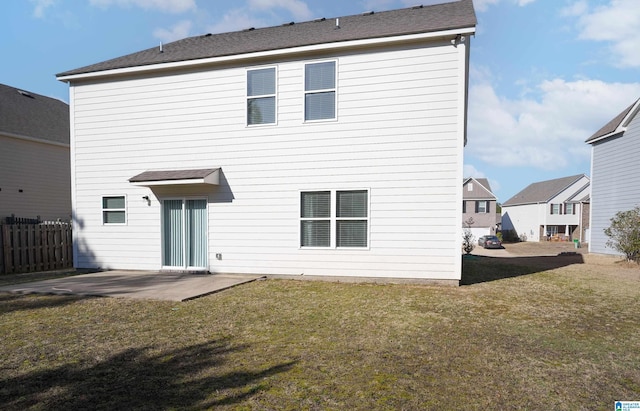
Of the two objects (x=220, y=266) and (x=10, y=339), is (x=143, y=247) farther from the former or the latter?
(x=10, y=339)

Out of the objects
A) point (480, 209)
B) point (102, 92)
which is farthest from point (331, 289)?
point (480, 209)

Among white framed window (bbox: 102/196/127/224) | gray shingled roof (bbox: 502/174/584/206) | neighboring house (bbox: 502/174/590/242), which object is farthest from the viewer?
gray shingled roof (bbox: 502/174/584/206)

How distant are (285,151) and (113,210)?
6007 mm

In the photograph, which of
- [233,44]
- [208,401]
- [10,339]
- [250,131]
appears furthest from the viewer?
[233,44]

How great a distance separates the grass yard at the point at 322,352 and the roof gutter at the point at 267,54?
6.16m

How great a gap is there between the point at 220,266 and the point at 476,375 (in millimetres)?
7898

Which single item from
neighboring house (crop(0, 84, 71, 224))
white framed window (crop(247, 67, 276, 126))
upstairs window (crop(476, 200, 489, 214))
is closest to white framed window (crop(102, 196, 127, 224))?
white framed window (crop(247, 67, 276, 126))

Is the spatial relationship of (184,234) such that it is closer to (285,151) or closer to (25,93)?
(285,151)

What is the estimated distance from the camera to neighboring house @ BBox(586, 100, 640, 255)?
1625 cm

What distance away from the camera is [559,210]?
Result: 133 feet

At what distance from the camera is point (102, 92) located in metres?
11.0

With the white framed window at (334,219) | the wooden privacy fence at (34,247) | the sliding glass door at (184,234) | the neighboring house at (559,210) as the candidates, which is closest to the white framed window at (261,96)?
the white framed window at (334,219)

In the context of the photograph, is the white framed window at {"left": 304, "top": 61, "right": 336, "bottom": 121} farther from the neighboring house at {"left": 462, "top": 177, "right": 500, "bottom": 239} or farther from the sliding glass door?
the neighboring house at {"left": 462, "top": 177, "right": 500, "bottom": 239}

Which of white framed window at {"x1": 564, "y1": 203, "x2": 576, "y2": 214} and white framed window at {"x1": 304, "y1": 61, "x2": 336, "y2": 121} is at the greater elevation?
white framed window at {"x1": 304, "y1": 61, "x2": 336, "y2": 121}
